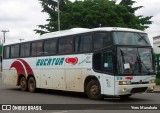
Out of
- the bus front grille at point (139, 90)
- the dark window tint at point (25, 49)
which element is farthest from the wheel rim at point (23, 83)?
the bus front grille at point (139, 90)

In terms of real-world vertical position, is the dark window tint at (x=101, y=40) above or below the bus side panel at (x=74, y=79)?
above

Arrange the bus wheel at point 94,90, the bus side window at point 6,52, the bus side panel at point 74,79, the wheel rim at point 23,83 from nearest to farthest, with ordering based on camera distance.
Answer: the bus wheel at point 94,90 → the bus side panel at point 74,79 → the wheel rim at point 23,83 → the bus side window at point 6,52

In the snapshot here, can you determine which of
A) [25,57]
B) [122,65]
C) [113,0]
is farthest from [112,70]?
[113,0]

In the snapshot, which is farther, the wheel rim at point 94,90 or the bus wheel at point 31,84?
the bus wheel at point 31,84

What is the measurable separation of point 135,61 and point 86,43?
2.74 m

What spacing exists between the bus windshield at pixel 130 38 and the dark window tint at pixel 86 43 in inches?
63.3

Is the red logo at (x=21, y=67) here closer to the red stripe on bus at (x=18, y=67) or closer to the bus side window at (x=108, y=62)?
the red stripe on bus at (x=18, y=67)

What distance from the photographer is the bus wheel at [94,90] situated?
1827cm

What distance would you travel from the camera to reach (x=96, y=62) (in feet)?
59.9

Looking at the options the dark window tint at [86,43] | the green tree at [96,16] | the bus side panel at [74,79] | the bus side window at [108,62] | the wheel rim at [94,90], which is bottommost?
the wheel rim at [94,90]

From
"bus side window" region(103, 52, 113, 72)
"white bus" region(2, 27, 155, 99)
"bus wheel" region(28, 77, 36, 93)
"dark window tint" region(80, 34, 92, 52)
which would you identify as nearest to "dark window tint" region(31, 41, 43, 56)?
"white bus" region(2, 27, 155, 99)

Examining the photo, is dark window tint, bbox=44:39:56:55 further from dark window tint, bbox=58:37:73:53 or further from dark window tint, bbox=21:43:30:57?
dark window tint, bbox=21:43:30:57

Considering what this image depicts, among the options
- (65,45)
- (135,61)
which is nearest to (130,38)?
(135,61)

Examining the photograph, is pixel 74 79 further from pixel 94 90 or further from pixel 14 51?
pixel 14 51
